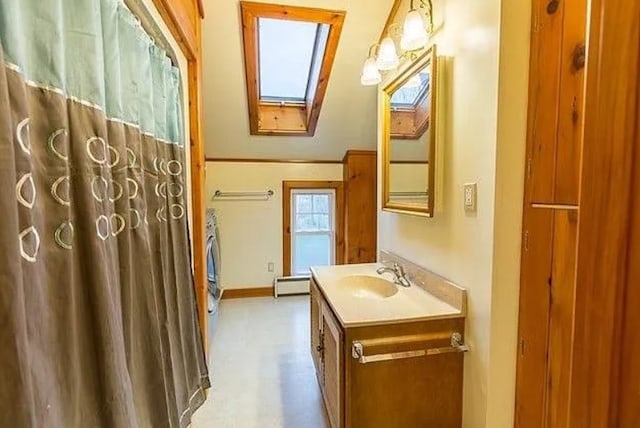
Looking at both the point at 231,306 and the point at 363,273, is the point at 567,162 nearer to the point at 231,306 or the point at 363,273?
the point at 363,273

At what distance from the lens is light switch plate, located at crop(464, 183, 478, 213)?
1454mm

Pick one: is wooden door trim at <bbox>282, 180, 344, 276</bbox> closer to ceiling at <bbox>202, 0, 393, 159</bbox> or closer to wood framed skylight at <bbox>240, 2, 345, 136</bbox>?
ceiling at <bbox>202, 0, 393, 159</bbox>

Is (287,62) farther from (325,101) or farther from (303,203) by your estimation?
(303,203)

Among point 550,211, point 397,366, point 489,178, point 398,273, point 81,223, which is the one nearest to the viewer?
point 81,223

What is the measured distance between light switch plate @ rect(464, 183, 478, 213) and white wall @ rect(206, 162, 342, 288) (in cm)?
293

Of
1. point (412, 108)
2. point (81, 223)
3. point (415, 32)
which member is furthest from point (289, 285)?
point (81, 223)

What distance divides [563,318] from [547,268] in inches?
7.0

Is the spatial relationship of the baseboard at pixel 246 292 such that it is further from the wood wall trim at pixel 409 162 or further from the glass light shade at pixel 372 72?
the glass light shade at pixel 372 72

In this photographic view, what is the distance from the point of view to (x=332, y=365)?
1676 millimetres

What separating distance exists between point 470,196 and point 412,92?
83 centimetres

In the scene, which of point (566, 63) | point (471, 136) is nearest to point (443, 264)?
point (471, 136)

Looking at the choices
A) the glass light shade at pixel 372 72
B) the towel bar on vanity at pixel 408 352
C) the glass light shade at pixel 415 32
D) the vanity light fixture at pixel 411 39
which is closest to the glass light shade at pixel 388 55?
the vanity light fixture at pixel 411 39

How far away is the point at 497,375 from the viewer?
1.37 m

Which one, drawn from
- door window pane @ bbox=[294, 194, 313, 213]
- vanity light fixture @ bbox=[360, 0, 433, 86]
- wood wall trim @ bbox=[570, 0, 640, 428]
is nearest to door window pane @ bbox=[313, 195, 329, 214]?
door window pane @ bbox=[294, 194, 313, 213]
